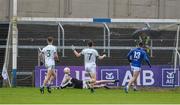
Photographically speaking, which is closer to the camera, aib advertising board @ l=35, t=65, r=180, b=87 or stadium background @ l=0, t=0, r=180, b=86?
aib advertising board @ l=35, t=65, r=180, b=87

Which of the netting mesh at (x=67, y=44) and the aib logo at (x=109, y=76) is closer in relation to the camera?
the aib logo at (x=109, y=76)

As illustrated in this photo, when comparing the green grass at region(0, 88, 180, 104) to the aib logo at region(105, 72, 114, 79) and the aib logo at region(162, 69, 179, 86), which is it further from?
the aib logo at region(105, 72, 114, 79)

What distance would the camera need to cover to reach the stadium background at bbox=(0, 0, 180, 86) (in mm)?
31953

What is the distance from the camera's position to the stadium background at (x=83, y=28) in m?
32.0

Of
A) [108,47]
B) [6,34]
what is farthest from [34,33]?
[108,47]

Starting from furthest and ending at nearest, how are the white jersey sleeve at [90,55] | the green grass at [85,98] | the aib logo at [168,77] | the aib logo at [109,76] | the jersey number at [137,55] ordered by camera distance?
the aib logo at [109,76] → the aib logo at [168,77] → the jersey number at [137,55] → the white jersey sleeve at [90,55] → the green grass at [85,98]

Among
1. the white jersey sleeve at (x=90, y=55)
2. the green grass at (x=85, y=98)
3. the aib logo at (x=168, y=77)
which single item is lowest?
the green grass at (x=85, y=98)

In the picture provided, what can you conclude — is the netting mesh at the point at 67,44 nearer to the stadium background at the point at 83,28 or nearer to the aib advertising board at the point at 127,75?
the stadium background at the point at 83,28

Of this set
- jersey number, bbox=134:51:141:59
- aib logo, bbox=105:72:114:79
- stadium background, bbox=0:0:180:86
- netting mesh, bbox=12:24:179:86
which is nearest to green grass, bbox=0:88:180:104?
jersey number, bbox=134:51:141:59

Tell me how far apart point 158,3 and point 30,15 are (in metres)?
7.16

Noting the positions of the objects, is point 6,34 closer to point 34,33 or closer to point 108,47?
point 34,33

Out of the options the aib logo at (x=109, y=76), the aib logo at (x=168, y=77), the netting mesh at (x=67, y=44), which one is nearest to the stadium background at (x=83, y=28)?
the netting mesh at (x=67, y=44)

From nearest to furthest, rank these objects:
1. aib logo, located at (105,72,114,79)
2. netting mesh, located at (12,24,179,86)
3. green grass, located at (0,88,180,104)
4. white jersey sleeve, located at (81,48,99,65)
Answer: green grass, located at (0,88,180,104)
white jersey sleeve, located at (81,48,99,65)
aib logo, located at (105,72,114,79)
netting mesh, located at (12,24,179,86)

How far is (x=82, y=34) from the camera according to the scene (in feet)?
113
